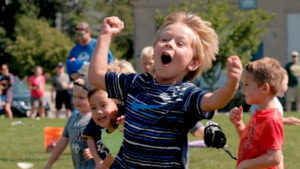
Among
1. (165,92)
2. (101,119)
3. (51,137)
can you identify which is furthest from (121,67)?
(51,137)

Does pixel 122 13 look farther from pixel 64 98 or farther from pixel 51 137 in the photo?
pixel 51 137

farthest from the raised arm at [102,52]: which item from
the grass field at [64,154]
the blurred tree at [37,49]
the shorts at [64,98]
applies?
the blurred tree at [37,49]

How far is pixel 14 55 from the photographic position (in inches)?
2093

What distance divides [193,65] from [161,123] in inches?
15.3

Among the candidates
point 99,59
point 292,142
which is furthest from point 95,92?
point 292,142

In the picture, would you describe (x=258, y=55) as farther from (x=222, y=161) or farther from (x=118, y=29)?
(x=118, y=29)

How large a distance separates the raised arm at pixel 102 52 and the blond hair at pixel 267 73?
1.50 meters

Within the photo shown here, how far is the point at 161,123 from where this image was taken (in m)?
3.62

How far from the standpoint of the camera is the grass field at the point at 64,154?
971 centimetres

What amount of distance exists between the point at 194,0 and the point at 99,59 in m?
25.0

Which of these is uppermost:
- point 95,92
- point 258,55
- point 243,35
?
point 95,92

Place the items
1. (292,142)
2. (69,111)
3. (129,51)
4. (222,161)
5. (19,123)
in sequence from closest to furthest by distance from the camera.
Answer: (222,161), (292,142), (19,123), (69,111), (129,51)

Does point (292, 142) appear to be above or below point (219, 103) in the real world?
below

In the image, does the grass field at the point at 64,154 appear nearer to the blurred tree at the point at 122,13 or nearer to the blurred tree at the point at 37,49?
the blurred tree at the point at 37,49
